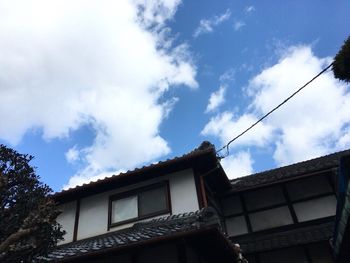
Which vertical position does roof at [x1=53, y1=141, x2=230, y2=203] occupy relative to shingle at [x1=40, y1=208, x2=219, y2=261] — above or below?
above

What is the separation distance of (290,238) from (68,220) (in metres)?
8.50

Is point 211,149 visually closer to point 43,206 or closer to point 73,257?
point 73,257

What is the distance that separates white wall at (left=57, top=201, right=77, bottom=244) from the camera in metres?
12.4

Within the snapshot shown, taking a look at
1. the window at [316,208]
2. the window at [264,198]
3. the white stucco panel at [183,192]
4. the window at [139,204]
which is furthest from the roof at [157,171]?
the window at [316,208]

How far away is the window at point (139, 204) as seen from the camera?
11633mm

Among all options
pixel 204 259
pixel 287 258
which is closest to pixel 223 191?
pixel 287 258

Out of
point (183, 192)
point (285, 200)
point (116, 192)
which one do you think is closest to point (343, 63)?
point (183, 192)

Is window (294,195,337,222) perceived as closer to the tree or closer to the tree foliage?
the tree foliage

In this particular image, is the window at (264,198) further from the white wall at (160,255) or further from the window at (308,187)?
the white wall at (160,255)

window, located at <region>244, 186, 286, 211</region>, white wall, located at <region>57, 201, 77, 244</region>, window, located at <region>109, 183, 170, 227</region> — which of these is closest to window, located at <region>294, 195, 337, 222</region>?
window, located at <region>244, 186, 286, 211</region>

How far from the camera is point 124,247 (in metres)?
7.82

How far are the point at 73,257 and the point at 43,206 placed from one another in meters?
2.40

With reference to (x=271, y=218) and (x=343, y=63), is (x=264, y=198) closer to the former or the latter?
(x=271, y=218)

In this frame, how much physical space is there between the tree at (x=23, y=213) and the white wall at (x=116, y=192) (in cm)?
528
